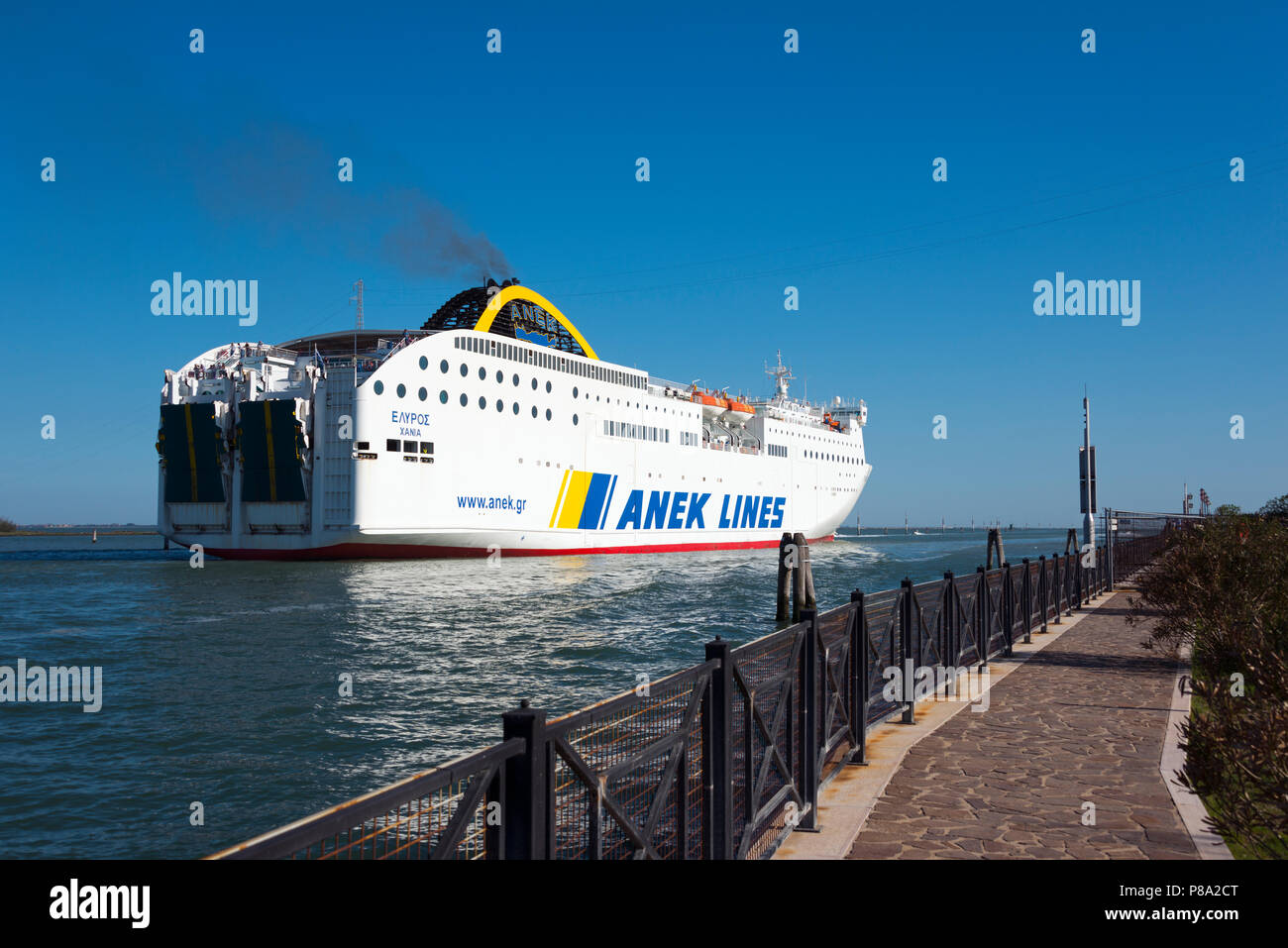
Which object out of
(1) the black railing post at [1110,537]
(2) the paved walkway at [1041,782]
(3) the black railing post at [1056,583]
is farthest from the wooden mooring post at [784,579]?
(2) the paved walkway at [1041,782]

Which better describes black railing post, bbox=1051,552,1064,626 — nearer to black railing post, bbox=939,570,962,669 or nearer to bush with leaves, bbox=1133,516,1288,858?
bush with leaves, bbox=1133,516,1288,858

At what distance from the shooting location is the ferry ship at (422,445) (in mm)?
38219

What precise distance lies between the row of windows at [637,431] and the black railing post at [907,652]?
4090cm

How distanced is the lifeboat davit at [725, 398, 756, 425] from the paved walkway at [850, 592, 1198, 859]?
175 feet

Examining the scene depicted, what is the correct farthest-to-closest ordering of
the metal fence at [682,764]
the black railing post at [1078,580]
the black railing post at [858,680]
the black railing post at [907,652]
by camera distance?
the black railing post at [1078,580] → the black railing post at [907,652] → the black railing post at [858,680] → the metal fence at [682,764]

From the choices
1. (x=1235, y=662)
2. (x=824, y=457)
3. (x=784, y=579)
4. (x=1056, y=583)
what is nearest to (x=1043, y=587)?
(x=1056, y=583)

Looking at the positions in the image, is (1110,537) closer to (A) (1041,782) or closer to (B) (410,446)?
(A) (1041,782)

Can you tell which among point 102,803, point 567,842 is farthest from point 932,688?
point 102,803

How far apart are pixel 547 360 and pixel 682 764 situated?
42.8 m

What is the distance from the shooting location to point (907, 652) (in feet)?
29.0

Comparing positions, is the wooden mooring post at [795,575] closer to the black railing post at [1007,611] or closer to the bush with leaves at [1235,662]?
the bush with leaves at [1235,662]

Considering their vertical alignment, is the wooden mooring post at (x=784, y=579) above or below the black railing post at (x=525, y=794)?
below

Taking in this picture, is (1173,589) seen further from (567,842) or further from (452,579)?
(452,579)

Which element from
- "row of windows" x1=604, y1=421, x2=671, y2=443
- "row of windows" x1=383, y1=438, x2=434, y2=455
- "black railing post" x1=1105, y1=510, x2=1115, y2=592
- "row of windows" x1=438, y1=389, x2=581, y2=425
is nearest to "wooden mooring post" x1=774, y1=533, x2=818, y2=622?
"black railing post" x1=1105, y1=510, x2=1115, y2=592
